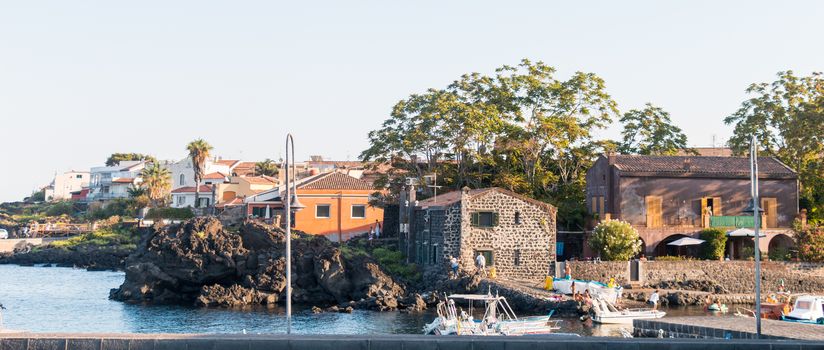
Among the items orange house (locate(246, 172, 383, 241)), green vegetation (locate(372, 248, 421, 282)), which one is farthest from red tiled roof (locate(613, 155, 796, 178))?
orange house (locate(246, 172, 383, 241))

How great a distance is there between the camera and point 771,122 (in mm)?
69188

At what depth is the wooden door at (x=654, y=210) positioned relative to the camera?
60844 millimetres

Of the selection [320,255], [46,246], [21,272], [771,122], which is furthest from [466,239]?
[46,246]

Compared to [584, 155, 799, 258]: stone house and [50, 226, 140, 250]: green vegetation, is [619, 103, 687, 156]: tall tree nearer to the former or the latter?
[584, 155, 799, 258]: stone house

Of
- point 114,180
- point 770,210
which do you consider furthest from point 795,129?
point 114,180

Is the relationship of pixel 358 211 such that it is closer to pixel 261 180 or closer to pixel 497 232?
pixel 497 232

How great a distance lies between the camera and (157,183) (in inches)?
4471

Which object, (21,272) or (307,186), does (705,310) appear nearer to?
(307,186)

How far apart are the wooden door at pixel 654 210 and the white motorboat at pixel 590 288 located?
8722 millimetres

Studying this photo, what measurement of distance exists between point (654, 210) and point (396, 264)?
1633 centimetres

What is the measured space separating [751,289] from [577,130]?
1616 cm

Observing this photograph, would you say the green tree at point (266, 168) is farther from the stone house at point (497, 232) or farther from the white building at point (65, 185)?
the stone house at point (497, 232)

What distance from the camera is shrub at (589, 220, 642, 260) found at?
56.6 m

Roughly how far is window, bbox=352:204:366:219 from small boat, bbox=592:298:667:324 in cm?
3086
